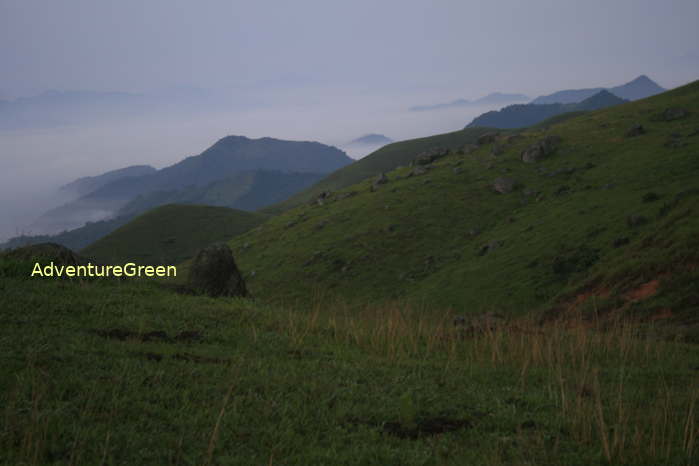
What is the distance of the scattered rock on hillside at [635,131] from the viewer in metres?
53.8

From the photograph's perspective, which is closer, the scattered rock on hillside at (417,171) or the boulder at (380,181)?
the scattered rock on hillside at (417,171)

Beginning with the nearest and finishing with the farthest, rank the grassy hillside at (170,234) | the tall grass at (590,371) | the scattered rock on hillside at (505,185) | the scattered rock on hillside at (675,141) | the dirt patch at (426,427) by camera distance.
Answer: the tall grass at (590,371)
the dirt patch at (426,427)
the scattered rock on hillside at (675,141)
the scattered rock on hillside at (505,185)
the grassy hillside at (170,234)

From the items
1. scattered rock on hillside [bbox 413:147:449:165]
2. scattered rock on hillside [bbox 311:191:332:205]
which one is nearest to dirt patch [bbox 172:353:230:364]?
scattered rock on hillside [bbox 311:191:332:205]

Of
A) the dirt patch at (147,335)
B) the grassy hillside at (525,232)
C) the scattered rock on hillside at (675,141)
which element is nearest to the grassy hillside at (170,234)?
the grassy hillside at (525,232)

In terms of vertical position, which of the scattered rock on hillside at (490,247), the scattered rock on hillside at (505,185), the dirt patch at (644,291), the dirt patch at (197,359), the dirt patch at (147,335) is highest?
the scattered rock on hillside at (505,185)

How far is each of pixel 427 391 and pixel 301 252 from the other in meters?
44.5

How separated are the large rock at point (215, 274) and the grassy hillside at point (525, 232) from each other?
1476cm

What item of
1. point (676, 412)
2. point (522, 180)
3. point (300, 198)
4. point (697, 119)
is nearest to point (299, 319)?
point (676, 412)

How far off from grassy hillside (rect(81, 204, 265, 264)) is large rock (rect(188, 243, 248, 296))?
90075 mm

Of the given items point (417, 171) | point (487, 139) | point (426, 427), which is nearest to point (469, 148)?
point (487, 139)

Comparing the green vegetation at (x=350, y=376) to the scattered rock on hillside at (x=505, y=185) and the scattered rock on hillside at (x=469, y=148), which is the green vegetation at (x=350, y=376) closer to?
the scattered rock on hillside at (x=505, y=185)

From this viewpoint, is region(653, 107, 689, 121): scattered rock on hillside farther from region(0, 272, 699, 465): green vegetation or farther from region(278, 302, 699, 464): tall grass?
region(0, 272, 699, 465): green vegetation

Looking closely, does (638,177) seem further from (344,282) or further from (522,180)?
(344,282)

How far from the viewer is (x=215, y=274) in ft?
52.9
